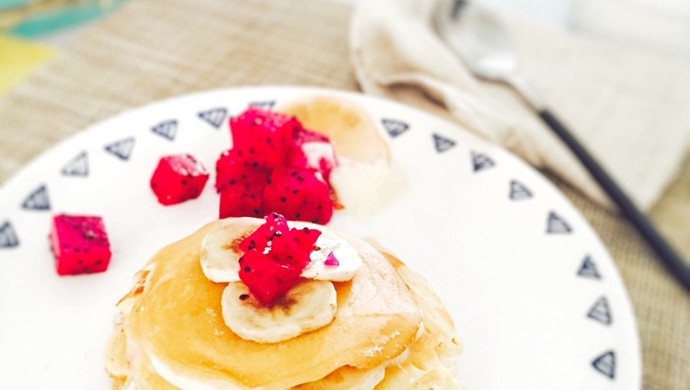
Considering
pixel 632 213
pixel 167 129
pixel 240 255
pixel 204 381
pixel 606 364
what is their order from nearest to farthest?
pixel 204 381 → pixel 240 255 → pixel 606 364 → pixel 167 129 → pixel 632 213

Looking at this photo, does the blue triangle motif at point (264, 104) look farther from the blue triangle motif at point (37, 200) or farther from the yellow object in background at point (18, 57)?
the yellow object in background at point (18, 57)

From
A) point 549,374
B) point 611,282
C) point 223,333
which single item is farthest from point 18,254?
point 611,282

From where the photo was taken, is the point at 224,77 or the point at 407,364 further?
the point at 224,77

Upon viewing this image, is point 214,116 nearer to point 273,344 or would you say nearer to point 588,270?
point 273,344

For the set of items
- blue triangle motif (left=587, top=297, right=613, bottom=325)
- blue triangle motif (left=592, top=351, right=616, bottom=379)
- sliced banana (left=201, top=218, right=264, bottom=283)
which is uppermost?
sliced banana (left=201, top=218, right=264, bottom=283)

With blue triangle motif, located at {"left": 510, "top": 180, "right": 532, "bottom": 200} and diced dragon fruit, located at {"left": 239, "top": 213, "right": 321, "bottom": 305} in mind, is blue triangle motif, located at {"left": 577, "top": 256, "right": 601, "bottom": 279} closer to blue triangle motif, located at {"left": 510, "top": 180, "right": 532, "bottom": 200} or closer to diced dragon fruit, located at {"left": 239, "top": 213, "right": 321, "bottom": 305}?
blue triangle motif, located at {"left": 510, "top": 180, "right": 532, "bottom": 200}

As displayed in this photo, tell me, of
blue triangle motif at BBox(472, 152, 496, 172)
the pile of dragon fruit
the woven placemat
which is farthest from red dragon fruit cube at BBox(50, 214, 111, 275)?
blue triangle motif at BBox(472, 152, 496, 172)

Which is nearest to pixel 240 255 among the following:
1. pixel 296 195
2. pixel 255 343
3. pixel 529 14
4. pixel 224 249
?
pixel 224 249
